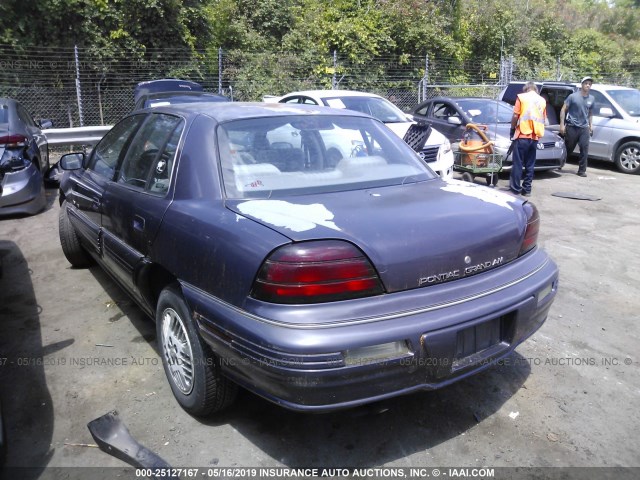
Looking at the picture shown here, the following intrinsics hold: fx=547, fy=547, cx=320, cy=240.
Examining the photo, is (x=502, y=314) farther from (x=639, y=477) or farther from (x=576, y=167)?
(x=576, y=167)

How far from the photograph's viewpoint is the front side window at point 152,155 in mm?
3336

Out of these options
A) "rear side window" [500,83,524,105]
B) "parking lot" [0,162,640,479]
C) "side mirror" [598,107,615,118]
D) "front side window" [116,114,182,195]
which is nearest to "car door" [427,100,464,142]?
"rear side window" [500,83,524,105]

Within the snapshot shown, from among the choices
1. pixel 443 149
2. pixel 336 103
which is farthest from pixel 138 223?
pixel 336 103

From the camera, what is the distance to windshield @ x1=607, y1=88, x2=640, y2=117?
1164 cm

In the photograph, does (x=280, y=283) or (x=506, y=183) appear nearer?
(x=280, y=283)

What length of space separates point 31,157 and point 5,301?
360cm

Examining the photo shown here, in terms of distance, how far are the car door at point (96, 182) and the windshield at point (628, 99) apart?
11.0m

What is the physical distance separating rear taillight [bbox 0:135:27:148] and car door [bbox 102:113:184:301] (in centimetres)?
433

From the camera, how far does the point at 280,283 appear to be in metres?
2.40

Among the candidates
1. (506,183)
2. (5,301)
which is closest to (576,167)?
(506,183)

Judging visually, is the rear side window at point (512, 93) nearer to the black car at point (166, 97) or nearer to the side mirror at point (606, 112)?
the side mirror at point (606, 112)

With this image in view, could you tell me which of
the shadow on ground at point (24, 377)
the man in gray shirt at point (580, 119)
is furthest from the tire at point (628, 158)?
the shadow on ground at point (24, 377)

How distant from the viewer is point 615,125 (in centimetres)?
1142

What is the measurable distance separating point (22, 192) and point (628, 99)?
1190cm
